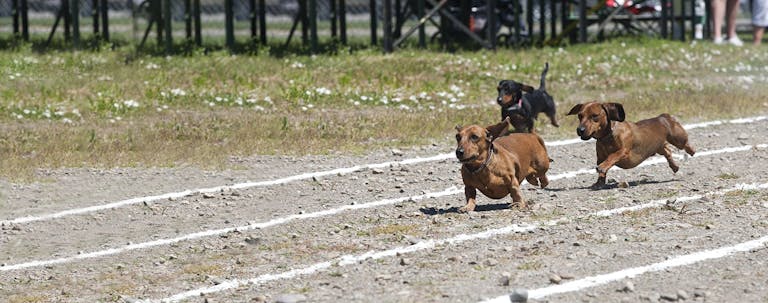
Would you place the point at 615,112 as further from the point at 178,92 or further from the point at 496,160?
the point at 178,92

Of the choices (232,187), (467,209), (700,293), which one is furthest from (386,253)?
(232,187)

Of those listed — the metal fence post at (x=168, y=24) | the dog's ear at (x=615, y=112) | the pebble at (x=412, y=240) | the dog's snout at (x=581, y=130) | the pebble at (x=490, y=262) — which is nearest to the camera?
the pebble at (x=490, y=262)

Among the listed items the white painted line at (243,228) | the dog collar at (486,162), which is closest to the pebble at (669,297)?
the dog collar at (486,162)

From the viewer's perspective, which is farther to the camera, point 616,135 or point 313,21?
point 313,21

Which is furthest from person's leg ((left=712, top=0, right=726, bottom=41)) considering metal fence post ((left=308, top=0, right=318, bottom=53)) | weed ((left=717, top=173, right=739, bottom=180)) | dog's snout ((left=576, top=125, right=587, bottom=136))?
dog's snout ((left=576, top=125, right=587, bottom=136))

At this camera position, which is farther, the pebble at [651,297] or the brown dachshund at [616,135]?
the brown dachshund at [616,135]

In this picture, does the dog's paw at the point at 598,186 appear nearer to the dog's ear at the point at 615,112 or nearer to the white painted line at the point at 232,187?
the dog's ear at the point at 615,112

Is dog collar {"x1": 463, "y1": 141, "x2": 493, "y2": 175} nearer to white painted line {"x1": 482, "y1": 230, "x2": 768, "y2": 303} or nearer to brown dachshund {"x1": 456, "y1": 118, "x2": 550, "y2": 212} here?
brown dachshund {"x1": 456, "y1": 118, "x2": 550, "y2": 212}

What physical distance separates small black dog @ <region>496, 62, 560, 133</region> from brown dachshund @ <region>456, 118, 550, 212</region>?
346 centimetres

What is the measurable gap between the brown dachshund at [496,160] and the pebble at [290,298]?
232 cm

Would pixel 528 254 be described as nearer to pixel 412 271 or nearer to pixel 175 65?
pixel 412 271

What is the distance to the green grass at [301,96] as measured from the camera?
16328 mm

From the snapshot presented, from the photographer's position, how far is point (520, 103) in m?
16.1

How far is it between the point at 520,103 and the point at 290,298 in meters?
7.57
